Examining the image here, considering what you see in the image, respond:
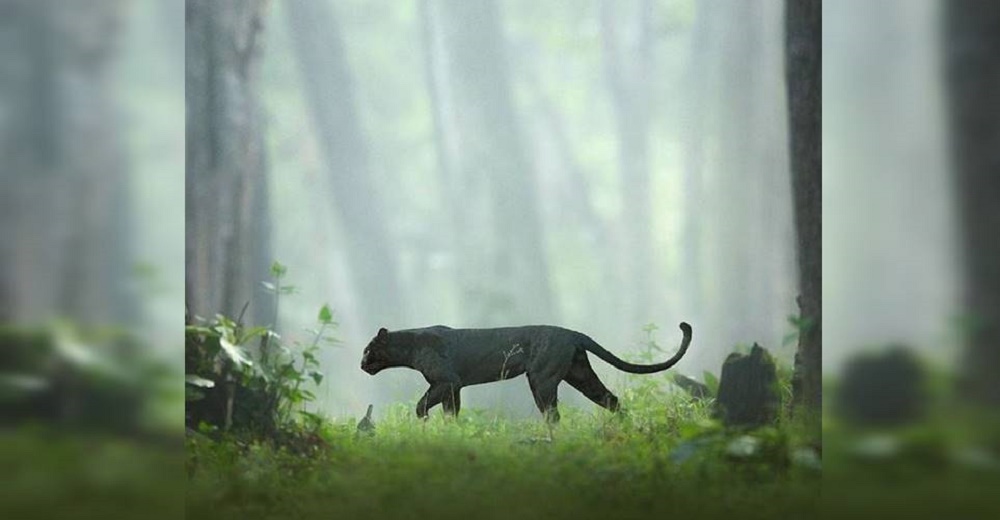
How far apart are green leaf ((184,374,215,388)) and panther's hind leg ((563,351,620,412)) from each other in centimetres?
151

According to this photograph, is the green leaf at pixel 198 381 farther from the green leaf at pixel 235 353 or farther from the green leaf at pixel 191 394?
the green leaf at pixel 235 353

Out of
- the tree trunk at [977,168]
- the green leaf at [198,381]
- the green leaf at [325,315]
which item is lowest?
the green leaf at [198,381]

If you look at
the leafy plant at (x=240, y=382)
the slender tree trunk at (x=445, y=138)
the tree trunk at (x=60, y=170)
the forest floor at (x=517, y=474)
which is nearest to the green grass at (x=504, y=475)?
the forest floor at (x=517, y=474)

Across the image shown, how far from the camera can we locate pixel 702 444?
4.26 metres

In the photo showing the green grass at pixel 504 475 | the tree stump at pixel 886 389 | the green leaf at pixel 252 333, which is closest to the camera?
the tree stump at pixel 886 389

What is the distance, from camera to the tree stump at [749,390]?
4.46 metres

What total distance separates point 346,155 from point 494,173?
690 millimetres

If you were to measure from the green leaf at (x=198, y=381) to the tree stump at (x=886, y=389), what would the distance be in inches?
100

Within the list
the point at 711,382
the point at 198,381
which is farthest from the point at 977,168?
the point at 198,381

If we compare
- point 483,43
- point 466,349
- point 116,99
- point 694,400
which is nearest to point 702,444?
point 694,400

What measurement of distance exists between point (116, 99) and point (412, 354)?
1.69 meters

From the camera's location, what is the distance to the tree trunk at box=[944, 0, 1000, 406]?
10.4 ft

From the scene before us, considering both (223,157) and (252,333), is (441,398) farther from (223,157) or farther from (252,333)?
(223,157)

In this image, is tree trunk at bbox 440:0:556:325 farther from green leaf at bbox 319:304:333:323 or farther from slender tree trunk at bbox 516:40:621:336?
green leaf at bbox 319:304:333:323
